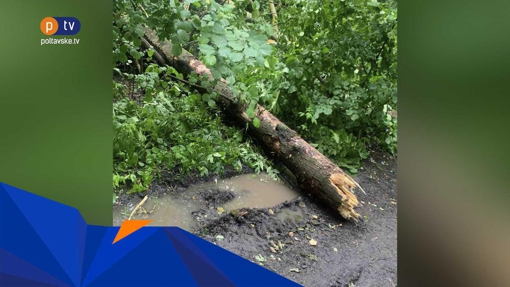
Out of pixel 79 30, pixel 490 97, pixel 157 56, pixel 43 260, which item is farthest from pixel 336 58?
pixel 43 260

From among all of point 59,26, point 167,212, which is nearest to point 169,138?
point 167,212

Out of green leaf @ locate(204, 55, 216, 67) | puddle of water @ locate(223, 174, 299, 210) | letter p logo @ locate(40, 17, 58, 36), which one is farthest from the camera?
puddle of water @ locate(223, 174, 299, 210)

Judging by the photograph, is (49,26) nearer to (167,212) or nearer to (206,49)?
(206,49)

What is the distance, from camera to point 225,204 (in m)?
2.21

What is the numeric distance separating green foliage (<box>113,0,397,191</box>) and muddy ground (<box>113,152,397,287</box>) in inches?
6.6

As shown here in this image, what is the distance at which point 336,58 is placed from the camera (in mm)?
Answer: 2518

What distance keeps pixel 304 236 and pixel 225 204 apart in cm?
44

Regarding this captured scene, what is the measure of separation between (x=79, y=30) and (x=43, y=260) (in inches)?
30.9

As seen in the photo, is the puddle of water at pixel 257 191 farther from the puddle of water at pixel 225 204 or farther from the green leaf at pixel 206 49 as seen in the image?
the green leaf at pixel 206 49

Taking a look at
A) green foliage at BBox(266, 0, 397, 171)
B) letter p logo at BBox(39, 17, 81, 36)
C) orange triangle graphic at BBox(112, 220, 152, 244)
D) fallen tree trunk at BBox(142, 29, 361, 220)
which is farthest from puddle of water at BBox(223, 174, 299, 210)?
letter p logo at BBox(39, 17, 81, 36)

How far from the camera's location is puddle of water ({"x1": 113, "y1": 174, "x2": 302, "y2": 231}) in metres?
2.06

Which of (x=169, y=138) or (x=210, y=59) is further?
(x=169, y=138)

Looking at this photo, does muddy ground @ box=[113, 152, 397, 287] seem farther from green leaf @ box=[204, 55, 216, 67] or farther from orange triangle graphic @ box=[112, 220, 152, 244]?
green leaf @ box=[204, 55, 216, 67]

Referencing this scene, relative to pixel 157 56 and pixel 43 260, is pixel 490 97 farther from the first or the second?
pixel 157 56
